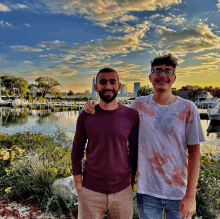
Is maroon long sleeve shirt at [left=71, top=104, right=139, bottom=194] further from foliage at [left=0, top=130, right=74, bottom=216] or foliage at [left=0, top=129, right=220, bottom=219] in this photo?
foliage at [left=0, top=130, right=74, bottom=216]

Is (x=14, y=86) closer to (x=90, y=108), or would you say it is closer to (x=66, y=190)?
(x=66, y=190)

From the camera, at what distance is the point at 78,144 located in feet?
5.84

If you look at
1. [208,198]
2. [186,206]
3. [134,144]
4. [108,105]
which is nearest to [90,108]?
[108,105]

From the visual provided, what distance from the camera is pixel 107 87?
1.70 meters

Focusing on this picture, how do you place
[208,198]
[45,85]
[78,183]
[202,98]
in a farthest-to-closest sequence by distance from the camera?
[45,85], [202,98], [208,198], [78,183]

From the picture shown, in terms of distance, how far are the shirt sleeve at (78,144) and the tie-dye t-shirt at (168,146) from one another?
1.62 feet

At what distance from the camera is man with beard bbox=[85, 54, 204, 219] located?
151 cm

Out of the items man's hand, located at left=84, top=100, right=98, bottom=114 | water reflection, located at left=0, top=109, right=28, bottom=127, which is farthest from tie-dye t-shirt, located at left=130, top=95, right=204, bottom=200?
water reflection, located at left=0, top=109, right=28, bottom=127

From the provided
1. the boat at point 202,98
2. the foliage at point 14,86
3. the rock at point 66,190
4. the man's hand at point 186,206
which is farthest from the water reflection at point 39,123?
Result: the foliage at point 14,86

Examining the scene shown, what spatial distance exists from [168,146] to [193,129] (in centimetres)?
22

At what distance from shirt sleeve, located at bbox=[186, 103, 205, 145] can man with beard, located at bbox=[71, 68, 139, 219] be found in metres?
0.39

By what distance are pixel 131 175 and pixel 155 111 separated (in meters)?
0.59

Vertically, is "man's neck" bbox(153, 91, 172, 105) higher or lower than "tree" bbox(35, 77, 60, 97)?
lower

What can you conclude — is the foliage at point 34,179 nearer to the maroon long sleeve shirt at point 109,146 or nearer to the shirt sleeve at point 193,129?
the maroon long sleeve shirt at point 109,146
